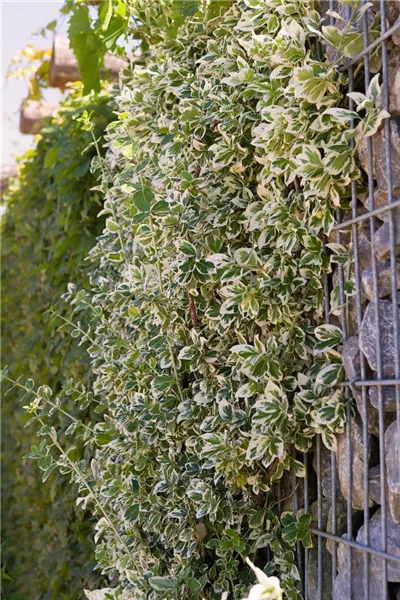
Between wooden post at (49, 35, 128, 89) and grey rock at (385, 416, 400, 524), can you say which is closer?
grey rock at (385, 416, 400, 524)

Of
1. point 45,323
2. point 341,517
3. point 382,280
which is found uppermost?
point 45,323

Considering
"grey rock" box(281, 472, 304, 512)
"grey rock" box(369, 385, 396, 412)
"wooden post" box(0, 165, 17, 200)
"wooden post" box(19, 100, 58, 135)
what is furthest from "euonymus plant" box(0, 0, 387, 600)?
"wooden post" box(0, 165, 17, 200)

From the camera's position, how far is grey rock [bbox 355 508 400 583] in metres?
1.31

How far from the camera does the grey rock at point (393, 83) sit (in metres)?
1.31

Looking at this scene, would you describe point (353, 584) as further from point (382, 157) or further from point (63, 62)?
point (63, 62)

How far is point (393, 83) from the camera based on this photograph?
134 cm

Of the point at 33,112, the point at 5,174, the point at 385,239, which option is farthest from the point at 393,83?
the point at 5,174

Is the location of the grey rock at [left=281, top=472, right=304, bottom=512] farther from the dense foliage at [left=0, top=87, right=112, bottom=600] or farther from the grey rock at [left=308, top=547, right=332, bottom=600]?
the dense foliage at [left=0, top=87, right=112, bottom=600]

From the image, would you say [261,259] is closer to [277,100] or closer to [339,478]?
[277,100]

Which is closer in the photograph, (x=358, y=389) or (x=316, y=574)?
(x=358, y=389)

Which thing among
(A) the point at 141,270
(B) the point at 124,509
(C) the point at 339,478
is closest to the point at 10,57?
(A) the point at 141,270

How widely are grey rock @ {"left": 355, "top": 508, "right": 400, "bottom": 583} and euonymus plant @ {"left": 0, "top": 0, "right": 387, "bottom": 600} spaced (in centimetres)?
19

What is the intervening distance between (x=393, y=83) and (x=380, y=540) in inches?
32.4

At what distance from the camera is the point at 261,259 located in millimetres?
1662
